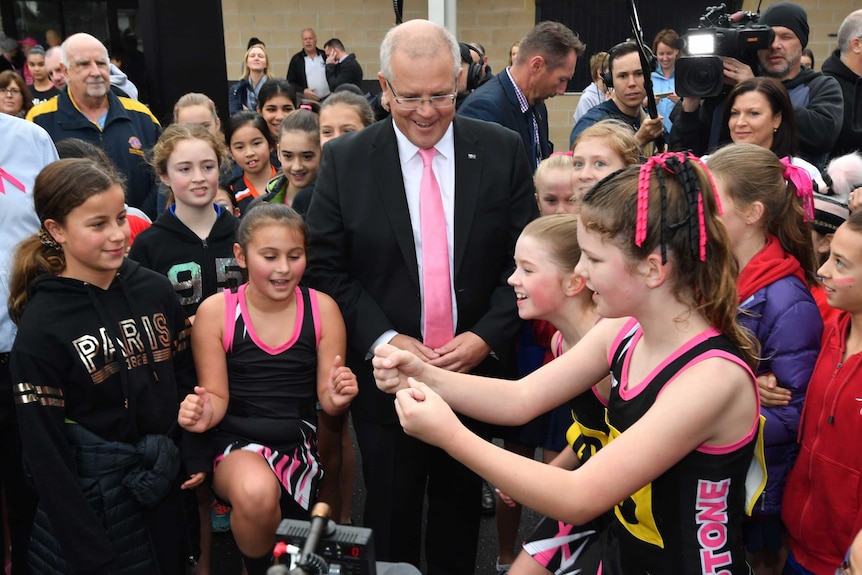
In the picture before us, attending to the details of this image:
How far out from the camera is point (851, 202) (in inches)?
108

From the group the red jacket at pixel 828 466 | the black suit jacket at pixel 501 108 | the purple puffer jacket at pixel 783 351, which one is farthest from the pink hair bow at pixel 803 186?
the black suit jacket at pixel 501 108

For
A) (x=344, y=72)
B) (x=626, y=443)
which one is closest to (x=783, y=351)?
(x=626, y=443)

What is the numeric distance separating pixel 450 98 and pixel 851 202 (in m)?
1.48

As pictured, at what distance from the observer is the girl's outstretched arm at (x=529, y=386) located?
2.02 m

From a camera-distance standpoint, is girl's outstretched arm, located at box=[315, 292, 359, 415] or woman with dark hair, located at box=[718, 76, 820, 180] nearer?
girl's outstretched arm, located at box=[315, 292, 359, 415]

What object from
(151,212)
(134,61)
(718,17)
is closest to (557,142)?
(134,61)

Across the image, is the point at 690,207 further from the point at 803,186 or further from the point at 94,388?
the point at 94,388

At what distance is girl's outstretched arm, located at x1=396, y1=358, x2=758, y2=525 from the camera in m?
1.56

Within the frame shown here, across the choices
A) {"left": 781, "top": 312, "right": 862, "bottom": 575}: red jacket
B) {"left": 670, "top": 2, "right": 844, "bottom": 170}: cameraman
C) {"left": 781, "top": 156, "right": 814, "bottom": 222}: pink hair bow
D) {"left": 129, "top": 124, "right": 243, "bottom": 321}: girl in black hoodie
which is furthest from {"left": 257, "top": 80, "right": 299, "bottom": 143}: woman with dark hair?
{"left": 781, "top": 312, "right": 862, "bottom": 575}: red jacket

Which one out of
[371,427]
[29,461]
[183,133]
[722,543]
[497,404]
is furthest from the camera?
[183,133]

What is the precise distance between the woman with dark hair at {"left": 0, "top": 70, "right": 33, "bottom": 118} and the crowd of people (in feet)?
11.1

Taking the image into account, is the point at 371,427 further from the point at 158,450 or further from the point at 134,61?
the point at 134,61

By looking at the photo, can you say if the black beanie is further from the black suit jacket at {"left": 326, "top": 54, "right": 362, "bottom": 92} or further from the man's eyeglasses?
the black suit jacket at {"left": 326, "top": 54, "right": 362, "bottom": 92}

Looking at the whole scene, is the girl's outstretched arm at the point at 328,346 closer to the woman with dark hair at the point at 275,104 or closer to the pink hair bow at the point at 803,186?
the pink hair bow at the point at 803,186
